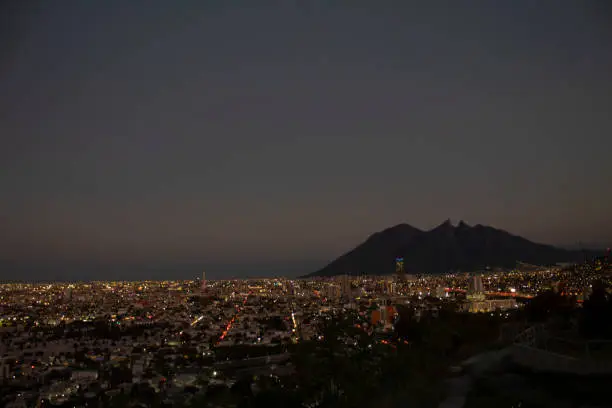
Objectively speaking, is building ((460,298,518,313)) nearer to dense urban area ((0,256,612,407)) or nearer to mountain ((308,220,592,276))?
dense urban area ((0,256,612,407))

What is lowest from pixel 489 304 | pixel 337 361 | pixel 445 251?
pixel 489 304

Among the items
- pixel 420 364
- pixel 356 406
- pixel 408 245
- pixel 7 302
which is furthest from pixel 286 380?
pixel 408 245

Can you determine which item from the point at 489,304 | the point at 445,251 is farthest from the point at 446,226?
the point at 489,304

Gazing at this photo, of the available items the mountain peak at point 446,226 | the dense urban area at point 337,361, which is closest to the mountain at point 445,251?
the mountain peak at point 446,226

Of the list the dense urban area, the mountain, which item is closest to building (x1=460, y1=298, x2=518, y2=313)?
the dense urban area

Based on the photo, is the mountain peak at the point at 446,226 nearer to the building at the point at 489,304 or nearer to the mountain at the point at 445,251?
the mountain at the point at 445,251

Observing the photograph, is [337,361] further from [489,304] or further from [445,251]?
[445,251]

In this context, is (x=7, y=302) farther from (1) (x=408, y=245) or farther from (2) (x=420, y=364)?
(1) (x=408, y=245)

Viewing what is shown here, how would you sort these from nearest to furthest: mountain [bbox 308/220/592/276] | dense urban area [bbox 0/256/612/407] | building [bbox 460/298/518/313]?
dense urban area [bbox 0/256/612/407]
building [bbox 460/298/518/313]
mountain [bbox 308/220/592/276]

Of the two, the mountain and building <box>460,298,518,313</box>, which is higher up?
the mountain
